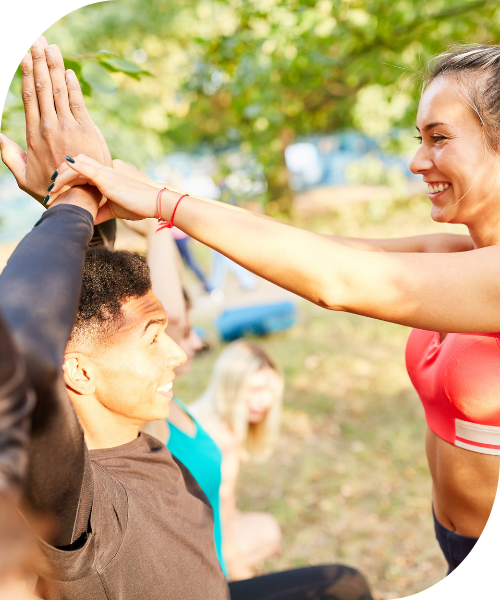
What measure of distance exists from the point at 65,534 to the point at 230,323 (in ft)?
21.8

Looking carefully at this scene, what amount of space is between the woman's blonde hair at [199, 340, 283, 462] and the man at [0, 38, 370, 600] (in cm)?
204

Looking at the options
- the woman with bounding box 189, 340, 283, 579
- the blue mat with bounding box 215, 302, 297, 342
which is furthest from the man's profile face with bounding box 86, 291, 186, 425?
the blue mat with bounding box 215, 302, 297, 342

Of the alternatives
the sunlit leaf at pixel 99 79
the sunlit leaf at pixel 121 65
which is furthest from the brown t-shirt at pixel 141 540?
the sunlit leaf at pixel 99 79

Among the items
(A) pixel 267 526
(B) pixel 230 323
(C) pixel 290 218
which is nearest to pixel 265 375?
(A) pixel 267 526

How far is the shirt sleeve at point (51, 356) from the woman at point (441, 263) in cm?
33

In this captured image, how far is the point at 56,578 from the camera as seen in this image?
1.05 metres

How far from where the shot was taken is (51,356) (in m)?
0.82

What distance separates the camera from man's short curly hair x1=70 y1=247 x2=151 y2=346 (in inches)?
51.7

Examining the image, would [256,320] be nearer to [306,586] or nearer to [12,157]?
[306,586]

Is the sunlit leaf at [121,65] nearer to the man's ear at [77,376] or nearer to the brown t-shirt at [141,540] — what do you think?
the man's ear at [77,376]

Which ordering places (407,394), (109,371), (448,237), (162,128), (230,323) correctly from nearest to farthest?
(109,371)
(448,237)
(407,394)
(230,323)
(162,128)

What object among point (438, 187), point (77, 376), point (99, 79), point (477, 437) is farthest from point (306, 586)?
point (99, 79)

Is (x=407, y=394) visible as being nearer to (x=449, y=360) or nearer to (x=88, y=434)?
(x=449, y=360)

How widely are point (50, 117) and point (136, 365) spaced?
667 mm
